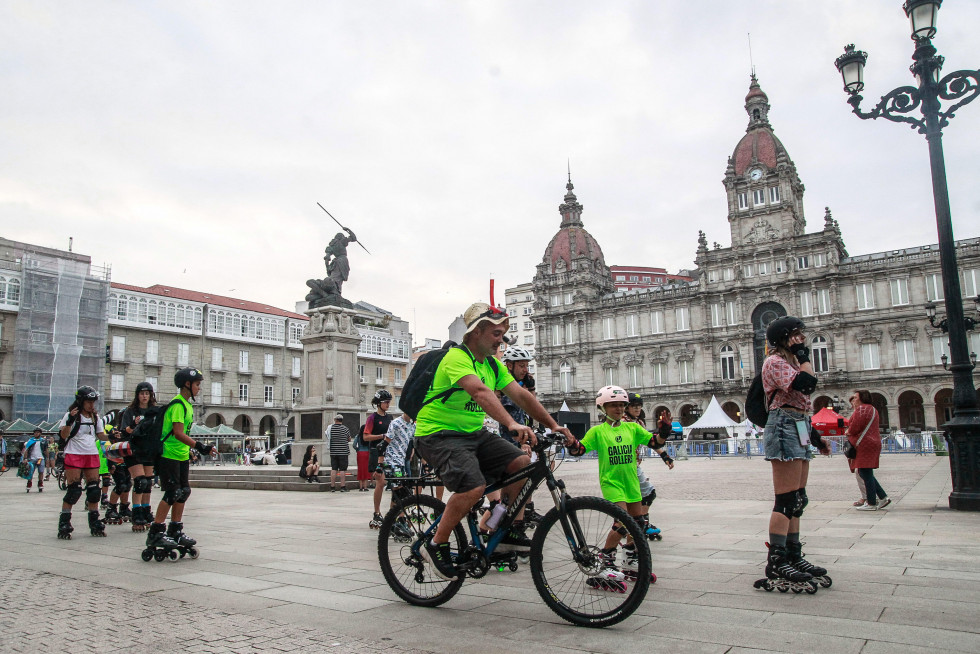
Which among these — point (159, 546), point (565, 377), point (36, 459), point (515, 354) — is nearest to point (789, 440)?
point (515, 354)

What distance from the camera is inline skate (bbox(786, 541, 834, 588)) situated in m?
4.41

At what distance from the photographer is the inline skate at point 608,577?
365 cm

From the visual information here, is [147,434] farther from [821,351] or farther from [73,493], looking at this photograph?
[821,351]

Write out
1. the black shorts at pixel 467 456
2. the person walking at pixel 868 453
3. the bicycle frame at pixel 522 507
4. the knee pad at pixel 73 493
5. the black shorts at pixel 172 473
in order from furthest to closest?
the person walking at pixel 868 453
the knee pad at pixel 73 493
the black shorts at pixel 172 473
the black shorts at pixel 467 456
the bicycle frame at pixel 522 507

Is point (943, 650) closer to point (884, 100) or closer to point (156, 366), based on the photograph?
point (884, 100)

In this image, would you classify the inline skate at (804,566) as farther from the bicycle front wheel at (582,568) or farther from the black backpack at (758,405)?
the bicycle front wheel at (582,568)

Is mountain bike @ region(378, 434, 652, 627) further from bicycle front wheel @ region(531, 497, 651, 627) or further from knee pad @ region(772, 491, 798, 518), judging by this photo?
knee pad @ region(772, 491, 798, 518)

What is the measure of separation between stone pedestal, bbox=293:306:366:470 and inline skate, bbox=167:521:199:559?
37.3 ft

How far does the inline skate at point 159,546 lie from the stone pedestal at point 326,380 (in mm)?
11460

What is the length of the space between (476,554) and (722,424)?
1400 inches

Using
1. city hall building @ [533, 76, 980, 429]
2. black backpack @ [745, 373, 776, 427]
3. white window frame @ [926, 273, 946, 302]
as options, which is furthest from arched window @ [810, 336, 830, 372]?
black backpack @ [745, 373, 776, 427]

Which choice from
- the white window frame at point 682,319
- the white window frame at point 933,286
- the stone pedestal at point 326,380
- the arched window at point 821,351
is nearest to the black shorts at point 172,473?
the stone pedestal at point 326,380

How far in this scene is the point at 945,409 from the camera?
5197 cm

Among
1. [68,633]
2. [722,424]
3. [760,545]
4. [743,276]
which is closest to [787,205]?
[743,276]
